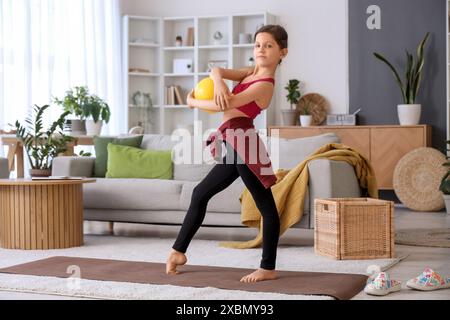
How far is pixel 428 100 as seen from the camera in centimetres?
810

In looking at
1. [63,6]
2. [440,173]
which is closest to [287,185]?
[440,173]

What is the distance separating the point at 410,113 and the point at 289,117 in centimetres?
138

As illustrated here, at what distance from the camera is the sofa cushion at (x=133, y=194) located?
5297 mm

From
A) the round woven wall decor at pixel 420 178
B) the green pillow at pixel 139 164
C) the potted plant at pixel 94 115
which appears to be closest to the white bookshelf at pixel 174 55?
the round woven wall decor at pixel 420 178

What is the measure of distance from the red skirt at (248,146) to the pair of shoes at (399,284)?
0.63 metres

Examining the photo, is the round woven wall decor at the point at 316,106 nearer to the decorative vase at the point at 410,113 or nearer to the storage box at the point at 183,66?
the decorative vase at the point at 410,113

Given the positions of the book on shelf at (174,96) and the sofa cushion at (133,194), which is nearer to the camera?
the sofa cushion at (133,194)

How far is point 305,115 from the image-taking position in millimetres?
8492

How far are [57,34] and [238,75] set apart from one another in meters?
5.04

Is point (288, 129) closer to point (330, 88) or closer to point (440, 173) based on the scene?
point (330, 88)

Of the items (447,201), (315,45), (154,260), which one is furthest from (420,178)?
(154,260)

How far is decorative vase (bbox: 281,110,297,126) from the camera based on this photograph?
27.9 feet

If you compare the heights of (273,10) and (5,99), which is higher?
(273,10)

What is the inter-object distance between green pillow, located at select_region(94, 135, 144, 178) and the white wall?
309 cm
